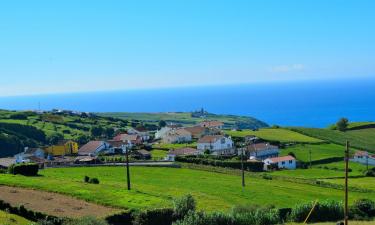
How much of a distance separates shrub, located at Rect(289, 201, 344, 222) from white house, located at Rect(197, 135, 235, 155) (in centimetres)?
5743

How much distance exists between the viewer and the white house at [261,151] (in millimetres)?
95088

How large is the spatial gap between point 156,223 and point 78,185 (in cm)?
1460

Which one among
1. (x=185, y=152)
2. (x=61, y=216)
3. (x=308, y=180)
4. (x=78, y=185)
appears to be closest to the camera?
(x=61, y=216)

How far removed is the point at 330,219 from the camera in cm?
3978

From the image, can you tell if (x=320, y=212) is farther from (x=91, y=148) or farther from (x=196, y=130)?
(x=196, y=130)

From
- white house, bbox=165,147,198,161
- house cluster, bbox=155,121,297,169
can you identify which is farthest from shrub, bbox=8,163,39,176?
white house, bbox=165,147,198,161

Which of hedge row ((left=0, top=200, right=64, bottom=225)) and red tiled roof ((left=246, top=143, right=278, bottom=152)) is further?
red tiled roof ((left=246, top=143, right=278, bottom=152))

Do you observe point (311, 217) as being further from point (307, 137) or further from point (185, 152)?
point (307, 137)

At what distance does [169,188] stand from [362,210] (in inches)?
706

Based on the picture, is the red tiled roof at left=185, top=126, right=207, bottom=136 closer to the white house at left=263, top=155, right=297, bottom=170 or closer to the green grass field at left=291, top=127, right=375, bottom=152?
the green grass field at left=291, top=127, right=375, bottom=152

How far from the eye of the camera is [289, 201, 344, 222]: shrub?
39.6 meters

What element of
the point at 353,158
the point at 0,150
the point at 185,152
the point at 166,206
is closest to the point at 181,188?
the point at 166,206

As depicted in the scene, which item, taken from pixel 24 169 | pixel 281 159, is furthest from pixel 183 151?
pixel 24 169

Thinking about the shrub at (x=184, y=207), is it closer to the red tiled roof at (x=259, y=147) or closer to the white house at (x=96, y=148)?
the red tiled roof at (x=259, y=147)
